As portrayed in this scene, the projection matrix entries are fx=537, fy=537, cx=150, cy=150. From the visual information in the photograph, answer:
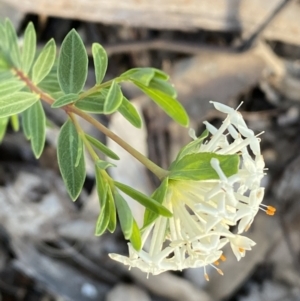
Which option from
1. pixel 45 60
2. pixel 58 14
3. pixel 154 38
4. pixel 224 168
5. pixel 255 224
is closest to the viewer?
pixel 224 168

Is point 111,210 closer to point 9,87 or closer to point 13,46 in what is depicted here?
point 9,87

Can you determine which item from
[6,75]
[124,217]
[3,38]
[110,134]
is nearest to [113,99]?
[110,134]

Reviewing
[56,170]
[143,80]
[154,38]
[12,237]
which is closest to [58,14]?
[154,38]

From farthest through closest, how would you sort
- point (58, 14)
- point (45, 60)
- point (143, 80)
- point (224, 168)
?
point (58, 14)
point (45, 60)
point (143, 80)
point (224, 168)

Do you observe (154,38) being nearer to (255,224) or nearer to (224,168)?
(255,224)

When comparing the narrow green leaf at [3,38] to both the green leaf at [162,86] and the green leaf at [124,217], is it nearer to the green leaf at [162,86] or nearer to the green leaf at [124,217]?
the green leaf at [162,86]

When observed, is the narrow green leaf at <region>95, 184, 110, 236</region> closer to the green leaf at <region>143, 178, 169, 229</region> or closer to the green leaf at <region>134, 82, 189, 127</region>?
the green leaf at <region>143, 178, 169, 229</region>

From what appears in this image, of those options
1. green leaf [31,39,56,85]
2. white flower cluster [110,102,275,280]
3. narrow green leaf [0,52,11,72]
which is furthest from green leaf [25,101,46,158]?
white flower cluster [110,102,275,280]

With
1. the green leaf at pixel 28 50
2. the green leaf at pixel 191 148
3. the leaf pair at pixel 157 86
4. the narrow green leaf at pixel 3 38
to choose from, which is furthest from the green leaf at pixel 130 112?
the narrow green leaf at pixel 3 38
